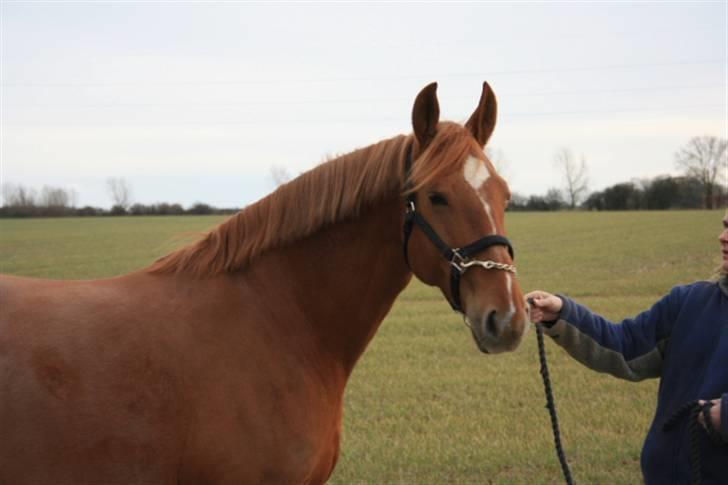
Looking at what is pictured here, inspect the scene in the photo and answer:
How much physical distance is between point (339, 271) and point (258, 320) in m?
0.47

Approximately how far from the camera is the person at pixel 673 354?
2674 mm

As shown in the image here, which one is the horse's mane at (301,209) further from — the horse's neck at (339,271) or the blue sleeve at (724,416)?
the blue sleeve at (724,416)

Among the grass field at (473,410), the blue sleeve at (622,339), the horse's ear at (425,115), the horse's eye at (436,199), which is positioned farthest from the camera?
the grass field at (473,410)

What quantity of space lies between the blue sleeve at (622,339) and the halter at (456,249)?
76 centimetres

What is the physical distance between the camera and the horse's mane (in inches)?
116

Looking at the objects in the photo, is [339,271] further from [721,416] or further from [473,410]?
[473,410]

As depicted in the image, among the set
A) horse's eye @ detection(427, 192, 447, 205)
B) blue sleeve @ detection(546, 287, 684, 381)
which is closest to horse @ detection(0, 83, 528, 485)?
horse's eye @ detection(427, 192, 447, 205)

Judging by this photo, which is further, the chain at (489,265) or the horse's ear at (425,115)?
the horse's ear at (425,115)

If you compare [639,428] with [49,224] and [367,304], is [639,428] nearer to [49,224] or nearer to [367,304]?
[367,304]

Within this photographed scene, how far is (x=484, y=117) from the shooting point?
9.86ft

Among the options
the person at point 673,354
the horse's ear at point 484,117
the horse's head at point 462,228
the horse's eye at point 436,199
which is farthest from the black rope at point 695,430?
the horse's ear at point 484,117

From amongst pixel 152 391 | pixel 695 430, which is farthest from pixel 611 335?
pixel 152 391

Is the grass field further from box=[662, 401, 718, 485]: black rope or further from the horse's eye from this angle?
box=[662, 401, 718, 485]: black rope

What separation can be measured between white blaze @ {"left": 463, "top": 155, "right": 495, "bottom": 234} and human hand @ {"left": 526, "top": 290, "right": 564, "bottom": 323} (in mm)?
773
